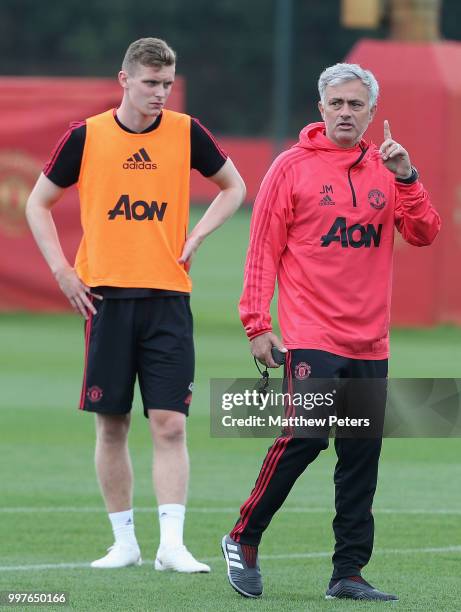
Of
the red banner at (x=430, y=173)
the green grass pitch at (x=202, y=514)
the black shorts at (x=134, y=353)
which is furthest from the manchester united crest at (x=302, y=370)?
the red banner at (x=430, y=173)

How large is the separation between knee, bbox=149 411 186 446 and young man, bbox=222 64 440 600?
85 cm

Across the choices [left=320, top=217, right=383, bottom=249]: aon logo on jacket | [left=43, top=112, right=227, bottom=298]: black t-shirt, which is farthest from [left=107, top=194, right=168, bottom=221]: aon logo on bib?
[left=320, top=217, right=383, bottom=249]: aon logo on jacket

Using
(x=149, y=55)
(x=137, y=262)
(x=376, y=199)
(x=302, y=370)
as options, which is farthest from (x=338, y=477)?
(x=149, y=55)

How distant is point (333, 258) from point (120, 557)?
1.81 meters

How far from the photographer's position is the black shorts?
305 inches

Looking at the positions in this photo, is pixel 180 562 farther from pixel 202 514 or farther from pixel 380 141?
pixel 380 141

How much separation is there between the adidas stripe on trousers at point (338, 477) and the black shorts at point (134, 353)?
2.79ft

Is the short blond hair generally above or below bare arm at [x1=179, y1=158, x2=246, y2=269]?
above

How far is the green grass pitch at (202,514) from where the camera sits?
7.17 meters

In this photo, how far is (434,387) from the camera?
→ 8586 millimetres

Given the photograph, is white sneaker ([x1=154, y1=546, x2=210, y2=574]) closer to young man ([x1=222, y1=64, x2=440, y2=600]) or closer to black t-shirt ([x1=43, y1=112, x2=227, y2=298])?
young man ([x1=222, y1=64, x2=440, y2=600])

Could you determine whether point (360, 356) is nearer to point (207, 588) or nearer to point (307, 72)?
point (207, 588)

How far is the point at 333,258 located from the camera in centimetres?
692

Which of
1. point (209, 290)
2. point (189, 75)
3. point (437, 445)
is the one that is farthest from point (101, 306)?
point (189, 75)
